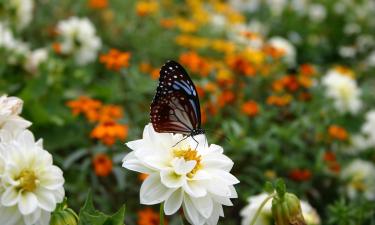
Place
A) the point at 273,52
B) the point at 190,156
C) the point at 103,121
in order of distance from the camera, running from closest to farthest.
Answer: the point at 190,156
the point at 103,121
the point at 273,52

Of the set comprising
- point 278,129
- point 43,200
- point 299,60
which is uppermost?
point 299,60

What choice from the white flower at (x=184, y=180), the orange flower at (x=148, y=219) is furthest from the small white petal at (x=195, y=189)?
the orange flower at (x=148, y=219)

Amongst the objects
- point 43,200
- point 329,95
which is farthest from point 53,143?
point 329,95

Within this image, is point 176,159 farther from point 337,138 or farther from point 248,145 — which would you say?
point 337,138

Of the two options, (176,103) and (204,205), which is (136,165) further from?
(176,103)

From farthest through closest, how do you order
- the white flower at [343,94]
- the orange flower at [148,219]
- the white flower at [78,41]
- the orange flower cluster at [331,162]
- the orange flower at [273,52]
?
the orange flower at [273,52]
the white flower at [343,94]
the white flower at [78,41]
the orange flower cluster at [331,162]
the orange flower at [148,219]

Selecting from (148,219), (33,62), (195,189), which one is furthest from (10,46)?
(195,189)

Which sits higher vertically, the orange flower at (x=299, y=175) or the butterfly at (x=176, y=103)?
the orange flower at (x=299, y=175)

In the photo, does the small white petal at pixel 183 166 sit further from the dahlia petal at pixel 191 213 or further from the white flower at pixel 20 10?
the white flower at pixel 20 10
